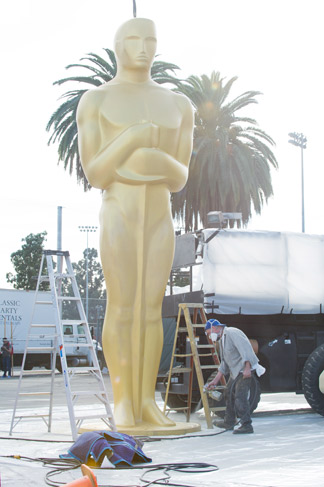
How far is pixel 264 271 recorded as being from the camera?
10.9 m

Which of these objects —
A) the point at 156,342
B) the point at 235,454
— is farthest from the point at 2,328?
the point at 235,454

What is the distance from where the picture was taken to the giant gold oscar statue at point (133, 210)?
27.7ft

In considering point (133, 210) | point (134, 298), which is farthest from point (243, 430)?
point (133, 210)

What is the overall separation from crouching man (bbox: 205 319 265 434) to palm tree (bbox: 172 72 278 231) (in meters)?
18.9

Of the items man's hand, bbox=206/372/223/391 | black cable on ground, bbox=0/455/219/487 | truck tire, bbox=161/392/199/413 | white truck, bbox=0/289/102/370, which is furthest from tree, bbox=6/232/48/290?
black cable on ground, bbox=0/455/219/487

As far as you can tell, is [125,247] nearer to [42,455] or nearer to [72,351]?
[42,455]

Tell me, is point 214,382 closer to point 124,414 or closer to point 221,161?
point 124,414

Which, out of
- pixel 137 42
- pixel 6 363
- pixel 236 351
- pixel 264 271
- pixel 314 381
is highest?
pixel 137 42

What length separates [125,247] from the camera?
27.8 ft

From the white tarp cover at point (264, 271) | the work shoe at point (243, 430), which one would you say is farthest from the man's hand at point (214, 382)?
the white tarp cover at point (264, 271)

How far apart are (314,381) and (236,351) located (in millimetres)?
1706

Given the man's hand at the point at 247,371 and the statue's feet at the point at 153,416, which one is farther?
the man's hand at the point at 247,371

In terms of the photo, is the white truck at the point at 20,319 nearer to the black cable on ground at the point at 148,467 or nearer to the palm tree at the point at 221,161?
the palm tree at the point at 221,161

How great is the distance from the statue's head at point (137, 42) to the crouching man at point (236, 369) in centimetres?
333
